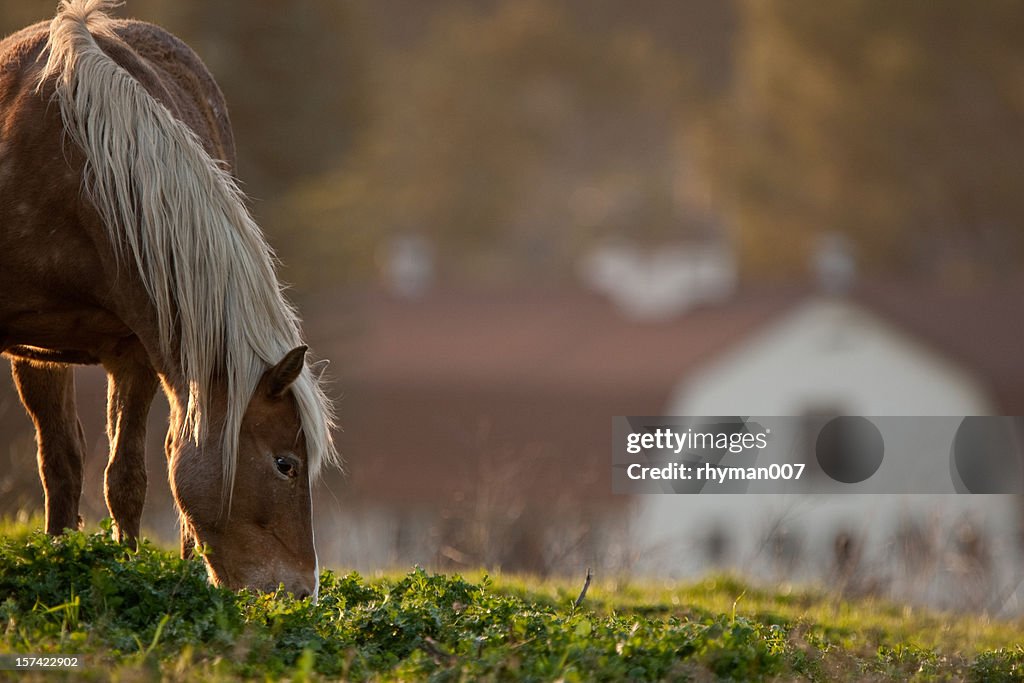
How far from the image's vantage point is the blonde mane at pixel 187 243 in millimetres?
4859

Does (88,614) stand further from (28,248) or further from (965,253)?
(965,253)

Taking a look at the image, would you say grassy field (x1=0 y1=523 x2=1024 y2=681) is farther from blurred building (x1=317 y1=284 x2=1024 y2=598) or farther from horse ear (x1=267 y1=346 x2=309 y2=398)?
blurred building (x1=317 y1=284 x2=1024 y2=598)

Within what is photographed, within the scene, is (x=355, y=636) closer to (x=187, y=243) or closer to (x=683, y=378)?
(x=187, y=243)

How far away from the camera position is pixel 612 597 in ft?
21.9

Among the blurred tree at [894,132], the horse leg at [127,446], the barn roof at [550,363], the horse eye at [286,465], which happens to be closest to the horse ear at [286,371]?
the horse eye at [286,465]

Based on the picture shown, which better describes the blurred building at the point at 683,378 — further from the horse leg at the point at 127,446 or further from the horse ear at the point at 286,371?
the horse ear at the point at 286,371

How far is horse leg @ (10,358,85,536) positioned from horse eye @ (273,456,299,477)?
1.45 meters

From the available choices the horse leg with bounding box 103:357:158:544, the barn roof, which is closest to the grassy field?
the horse leg with bounding box 103:357:158:544

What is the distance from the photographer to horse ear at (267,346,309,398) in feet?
15.4

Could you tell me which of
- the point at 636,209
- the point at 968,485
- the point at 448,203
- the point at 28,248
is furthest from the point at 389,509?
the point at 636,209

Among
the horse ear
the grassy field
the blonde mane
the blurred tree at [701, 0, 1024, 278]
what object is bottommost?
the grassy field

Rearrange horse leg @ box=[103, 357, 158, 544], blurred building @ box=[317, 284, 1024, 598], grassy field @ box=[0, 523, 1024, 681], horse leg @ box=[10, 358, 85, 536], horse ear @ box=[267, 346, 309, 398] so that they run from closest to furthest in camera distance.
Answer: grassy field @ box=[0, 523, 1024, 681] < horse ear @ box=[267, 346, 309, 398] < horse leg @ box=[103, 357, 158, 544] < horse leg @ box=[10, 358, 85, 536] < blurred building @ box=[317, 284, 1024, 598]

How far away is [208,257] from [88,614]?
136 centimetres

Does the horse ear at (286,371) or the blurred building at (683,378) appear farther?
the blurred building at (683,378)
